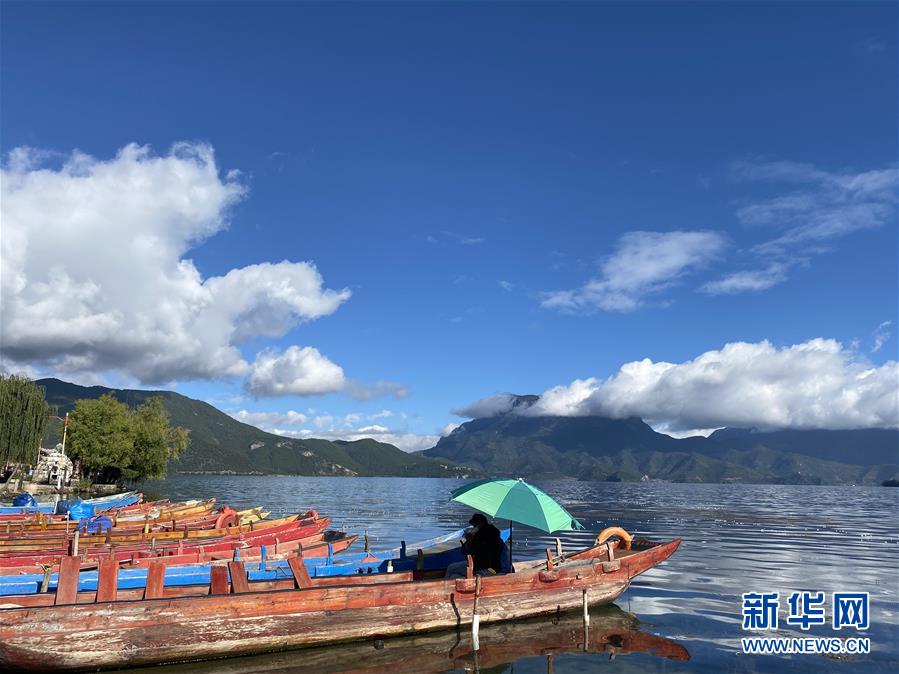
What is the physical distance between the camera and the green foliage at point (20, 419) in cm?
6719

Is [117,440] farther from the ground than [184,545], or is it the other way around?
[117,440]

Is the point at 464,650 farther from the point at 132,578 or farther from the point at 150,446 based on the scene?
the point at 150,446

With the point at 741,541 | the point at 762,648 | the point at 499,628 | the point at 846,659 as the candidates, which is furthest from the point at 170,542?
the point at 741,541

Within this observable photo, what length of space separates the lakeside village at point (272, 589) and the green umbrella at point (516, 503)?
0.15ft

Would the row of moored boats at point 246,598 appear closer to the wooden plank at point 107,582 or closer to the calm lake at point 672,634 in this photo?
the wooden plank at point 107,582

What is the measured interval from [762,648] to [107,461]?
82.1 meters

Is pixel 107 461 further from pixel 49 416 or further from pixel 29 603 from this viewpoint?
pixel 29 603

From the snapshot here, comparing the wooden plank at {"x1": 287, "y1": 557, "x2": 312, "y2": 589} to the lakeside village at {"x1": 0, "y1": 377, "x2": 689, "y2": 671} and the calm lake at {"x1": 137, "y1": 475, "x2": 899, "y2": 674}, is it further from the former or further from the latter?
the calm lake at {"x1": 137, "y1": 475, "x2": 899, "y2": 674}

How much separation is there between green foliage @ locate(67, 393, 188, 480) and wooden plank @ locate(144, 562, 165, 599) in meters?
74.5

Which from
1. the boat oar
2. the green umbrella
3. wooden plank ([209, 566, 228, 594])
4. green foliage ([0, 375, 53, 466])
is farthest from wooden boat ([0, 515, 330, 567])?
green foliage ([0, 375, 53, 466])

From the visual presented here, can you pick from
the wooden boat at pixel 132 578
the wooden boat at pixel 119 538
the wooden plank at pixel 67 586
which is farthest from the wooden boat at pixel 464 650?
the wooden boat at pixel 119 538

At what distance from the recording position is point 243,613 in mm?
13117

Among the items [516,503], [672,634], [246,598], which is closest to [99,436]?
[246,598]

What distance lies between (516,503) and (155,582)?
872 centimetres
